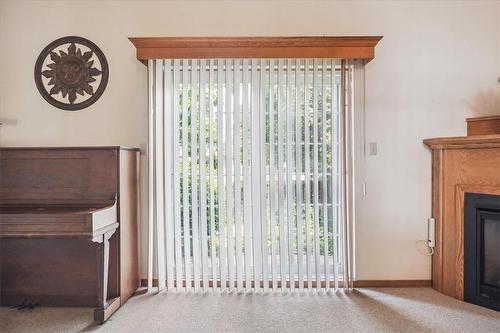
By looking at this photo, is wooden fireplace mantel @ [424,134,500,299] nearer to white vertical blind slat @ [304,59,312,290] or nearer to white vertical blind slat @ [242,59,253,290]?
white vertical blind slat @ [304,59,312,290]

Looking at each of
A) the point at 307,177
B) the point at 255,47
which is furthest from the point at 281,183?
the point at 255,47

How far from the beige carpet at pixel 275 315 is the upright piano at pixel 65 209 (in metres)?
0.14

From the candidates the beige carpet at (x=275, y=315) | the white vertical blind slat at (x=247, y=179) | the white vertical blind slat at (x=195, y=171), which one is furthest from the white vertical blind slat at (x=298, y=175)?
the white vertical blind slat at (x=195, y=171)

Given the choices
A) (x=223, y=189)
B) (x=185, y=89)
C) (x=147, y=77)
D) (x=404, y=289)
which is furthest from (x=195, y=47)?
(x=404, y=289)

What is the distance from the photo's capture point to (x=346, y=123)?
269 centimetres

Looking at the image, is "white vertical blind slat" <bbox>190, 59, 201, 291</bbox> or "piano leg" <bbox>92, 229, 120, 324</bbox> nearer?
"piano leg" <bbox>92, 229, 120, 324</bbox>

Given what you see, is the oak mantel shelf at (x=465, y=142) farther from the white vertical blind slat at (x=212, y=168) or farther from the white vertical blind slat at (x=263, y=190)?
the white vertical blind slat at (x=212, y=168)

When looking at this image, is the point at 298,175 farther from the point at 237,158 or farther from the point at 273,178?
the point at 237,158

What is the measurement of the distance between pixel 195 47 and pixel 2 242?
2.14m

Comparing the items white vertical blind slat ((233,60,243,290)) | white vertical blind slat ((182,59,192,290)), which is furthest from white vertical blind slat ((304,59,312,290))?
white vertical blind slat ((182,59,192,290))

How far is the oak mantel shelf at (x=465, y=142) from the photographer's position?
2.33 meters

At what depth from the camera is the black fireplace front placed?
7.93 feet

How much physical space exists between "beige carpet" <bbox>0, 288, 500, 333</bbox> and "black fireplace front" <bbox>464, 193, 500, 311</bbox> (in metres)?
0.12

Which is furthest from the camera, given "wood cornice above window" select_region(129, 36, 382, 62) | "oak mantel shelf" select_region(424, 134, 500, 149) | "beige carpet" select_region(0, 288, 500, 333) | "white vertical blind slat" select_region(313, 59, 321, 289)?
"white vertical blind slat" select_region(313, 59, 321, 289)
